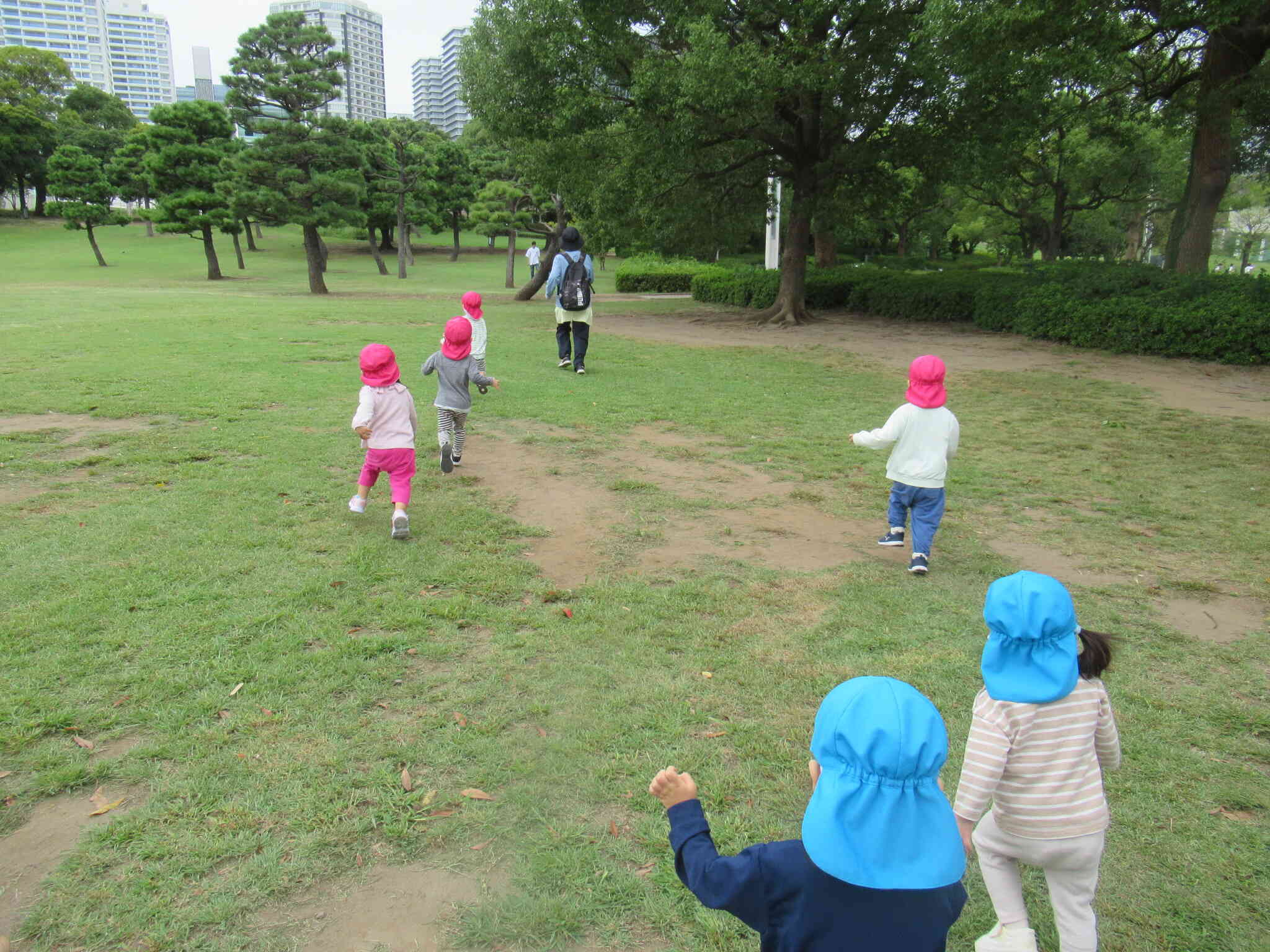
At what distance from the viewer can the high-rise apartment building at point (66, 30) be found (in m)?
169

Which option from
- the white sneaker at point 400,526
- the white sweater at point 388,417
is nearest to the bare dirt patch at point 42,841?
the white sneaker at point 400,526

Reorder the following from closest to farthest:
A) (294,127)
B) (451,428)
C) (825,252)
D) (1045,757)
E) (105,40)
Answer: (1045,757) < (451,428) < (294,127) < (825,252) < (105,40)

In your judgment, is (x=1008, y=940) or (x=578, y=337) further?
(x=578, y=337)

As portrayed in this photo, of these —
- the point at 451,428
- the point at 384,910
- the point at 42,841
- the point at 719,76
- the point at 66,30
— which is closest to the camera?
the point at 384,910

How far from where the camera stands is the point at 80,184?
111 ft

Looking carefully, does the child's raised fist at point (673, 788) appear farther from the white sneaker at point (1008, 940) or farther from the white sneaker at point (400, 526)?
the white sneaker at point (400, 526)

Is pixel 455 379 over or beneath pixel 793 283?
beneath

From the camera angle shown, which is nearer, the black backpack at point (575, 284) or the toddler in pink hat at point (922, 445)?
the toddler in pink hat at point (922, 445)

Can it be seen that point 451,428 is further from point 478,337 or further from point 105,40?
point 105,40

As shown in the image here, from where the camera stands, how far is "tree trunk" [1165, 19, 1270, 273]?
40.8ft

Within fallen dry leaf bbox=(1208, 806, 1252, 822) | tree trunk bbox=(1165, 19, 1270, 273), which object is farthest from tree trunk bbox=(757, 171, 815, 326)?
fallen dry leaf bbox=(1208, 806, 1252, 822)

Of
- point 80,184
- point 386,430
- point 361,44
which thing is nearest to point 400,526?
point 386,430

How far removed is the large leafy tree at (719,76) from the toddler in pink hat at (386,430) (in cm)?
947

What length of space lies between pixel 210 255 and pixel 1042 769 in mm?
33664
